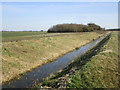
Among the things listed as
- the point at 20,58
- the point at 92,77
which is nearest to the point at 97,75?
the point at 92,77

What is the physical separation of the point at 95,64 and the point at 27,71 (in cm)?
870

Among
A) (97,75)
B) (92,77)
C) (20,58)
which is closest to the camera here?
(92,77)

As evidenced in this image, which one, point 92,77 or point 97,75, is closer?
point 92,77

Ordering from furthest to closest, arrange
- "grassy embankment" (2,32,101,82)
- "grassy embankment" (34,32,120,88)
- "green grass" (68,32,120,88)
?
"grassy embankment" (2,32,101,82), "green grass" (68,32,120,88), "grassy embankment" (34,32,120,88)

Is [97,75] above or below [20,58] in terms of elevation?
above

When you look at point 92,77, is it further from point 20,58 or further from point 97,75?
point 20,58

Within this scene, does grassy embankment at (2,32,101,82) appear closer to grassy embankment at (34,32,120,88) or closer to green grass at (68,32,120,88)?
grassy embankment at (34,32,120,88)

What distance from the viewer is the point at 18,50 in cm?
2775

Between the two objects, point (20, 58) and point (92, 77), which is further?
point (20, 58)

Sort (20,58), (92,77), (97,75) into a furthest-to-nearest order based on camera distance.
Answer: (20,58), (97,75), (92,77)

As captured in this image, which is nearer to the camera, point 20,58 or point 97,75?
point 97,75

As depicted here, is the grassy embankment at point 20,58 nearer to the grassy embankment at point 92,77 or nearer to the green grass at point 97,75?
the grassy embankment at point 92,77

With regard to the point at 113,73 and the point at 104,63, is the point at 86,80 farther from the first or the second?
the point at 104,63

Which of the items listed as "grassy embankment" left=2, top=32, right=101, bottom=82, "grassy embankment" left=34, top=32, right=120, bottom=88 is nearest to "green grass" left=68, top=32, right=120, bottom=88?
"grassy embankment" left=34, top=32, right=120, bottom=88
